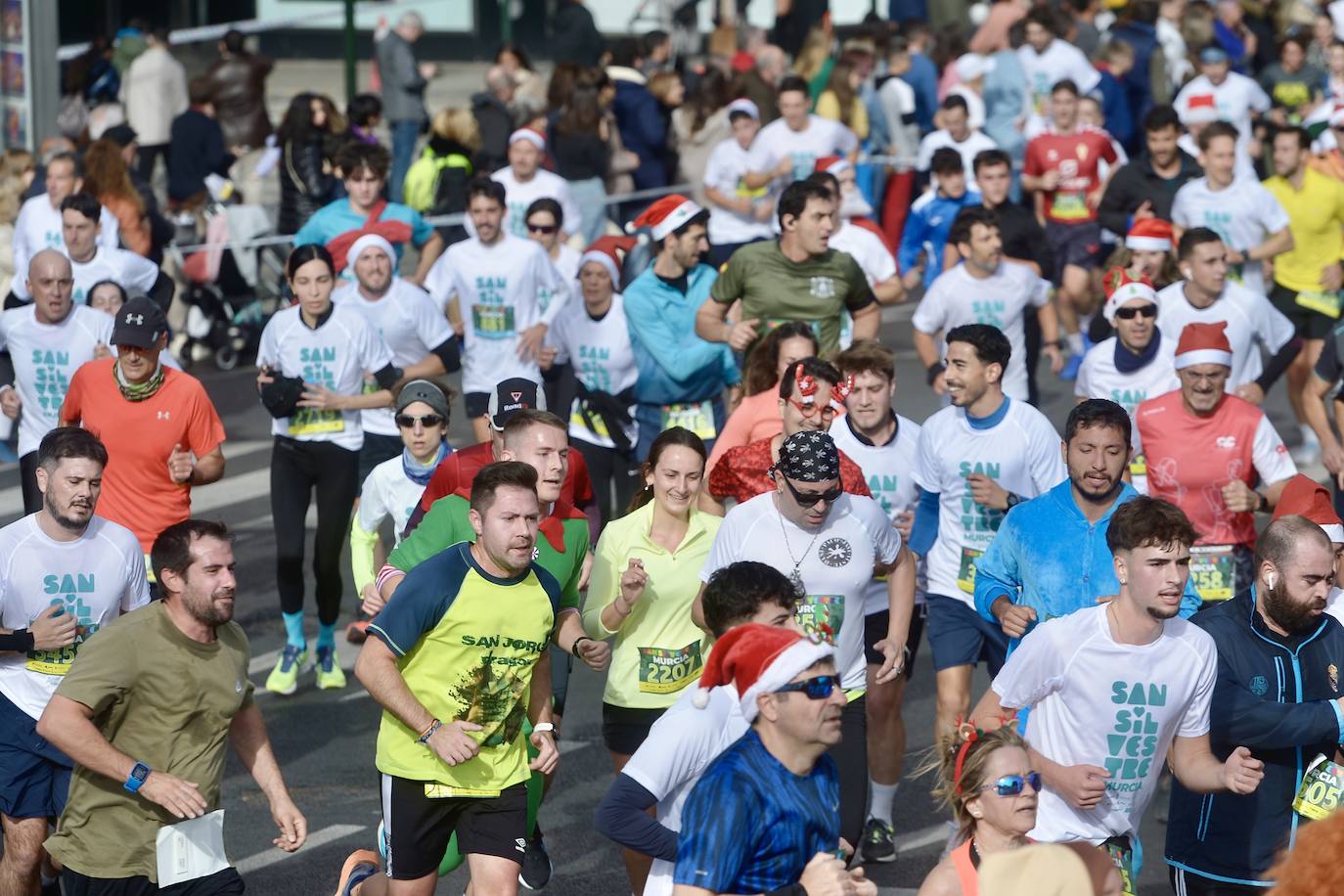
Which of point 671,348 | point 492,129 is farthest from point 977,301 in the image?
point 492,129

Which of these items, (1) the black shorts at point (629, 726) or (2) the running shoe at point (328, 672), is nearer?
(1) the black shorts at point (629, 726)

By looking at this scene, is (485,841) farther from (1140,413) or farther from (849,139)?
(849,139)

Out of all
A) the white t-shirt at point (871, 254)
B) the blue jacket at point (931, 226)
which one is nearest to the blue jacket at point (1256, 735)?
the white t-shirt at point (871, 254)

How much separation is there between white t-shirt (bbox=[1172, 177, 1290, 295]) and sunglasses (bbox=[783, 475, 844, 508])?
7134mm

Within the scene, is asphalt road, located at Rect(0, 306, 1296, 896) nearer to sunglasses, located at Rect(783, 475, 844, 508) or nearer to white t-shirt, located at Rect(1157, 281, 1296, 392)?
sunglasses, located at Rect(783, 475, 844, 508)

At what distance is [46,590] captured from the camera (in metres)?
7.44

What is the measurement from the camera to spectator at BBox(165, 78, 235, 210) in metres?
17.8

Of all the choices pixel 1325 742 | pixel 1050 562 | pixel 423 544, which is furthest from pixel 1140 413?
pixel 423 544

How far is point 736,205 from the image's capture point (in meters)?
16.8

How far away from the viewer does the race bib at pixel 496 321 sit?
40.6 ft

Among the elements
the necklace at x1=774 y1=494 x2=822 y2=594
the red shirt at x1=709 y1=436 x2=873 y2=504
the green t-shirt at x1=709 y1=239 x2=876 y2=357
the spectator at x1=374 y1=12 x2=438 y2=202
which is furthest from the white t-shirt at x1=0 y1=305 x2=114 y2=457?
the spectator at x1=374 y1=12 x2=438 y2=202

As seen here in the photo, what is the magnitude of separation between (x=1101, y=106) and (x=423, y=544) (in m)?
15.5

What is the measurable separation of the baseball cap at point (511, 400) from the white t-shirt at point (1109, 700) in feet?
7.80

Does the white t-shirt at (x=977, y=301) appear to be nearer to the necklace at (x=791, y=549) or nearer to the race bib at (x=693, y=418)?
the race bib at (x=693, y=418)
